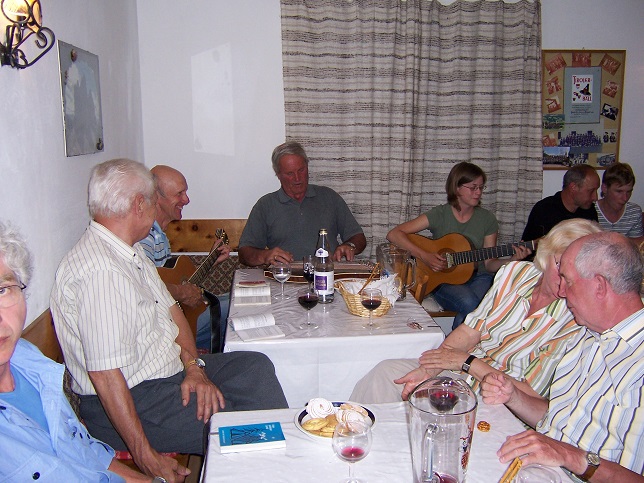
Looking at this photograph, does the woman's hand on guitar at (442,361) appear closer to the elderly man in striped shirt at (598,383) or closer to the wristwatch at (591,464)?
the elderly man in striped shirt at (598,383)

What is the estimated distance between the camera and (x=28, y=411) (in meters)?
1.33

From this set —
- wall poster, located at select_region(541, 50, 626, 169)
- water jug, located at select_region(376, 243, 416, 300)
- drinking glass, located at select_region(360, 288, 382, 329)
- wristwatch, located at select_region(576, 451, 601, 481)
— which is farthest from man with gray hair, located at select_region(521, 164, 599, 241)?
wristwatch, located at select_region(576, 451, 601, 481)

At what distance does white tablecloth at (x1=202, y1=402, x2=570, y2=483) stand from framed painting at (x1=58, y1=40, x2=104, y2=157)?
1611 mm

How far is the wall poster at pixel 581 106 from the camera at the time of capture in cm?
431

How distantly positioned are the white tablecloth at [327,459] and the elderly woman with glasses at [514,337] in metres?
0.39

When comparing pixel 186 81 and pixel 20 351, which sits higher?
pixel 186 81

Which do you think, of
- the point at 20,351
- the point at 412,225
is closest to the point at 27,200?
the point at 20,351

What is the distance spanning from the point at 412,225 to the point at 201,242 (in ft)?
5.21

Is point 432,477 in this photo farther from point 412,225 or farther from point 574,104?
point 574,104

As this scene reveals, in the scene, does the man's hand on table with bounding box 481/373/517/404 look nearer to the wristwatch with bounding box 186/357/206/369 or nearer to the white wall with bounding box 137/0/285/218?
the wristwatch with bounding box 186/357/206/369

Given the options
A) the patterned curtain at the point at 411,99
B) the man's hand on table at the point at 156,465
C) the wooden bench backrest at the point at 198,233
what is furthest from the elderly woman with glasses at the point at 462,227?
the man's hand on table at the point at 156,465

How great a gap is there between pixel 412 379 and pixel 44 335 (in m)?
1.33

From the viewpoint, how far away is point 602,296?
55.7 inches

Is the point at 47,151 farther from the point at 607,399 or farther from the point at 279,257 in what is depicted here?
the point at 607,399
